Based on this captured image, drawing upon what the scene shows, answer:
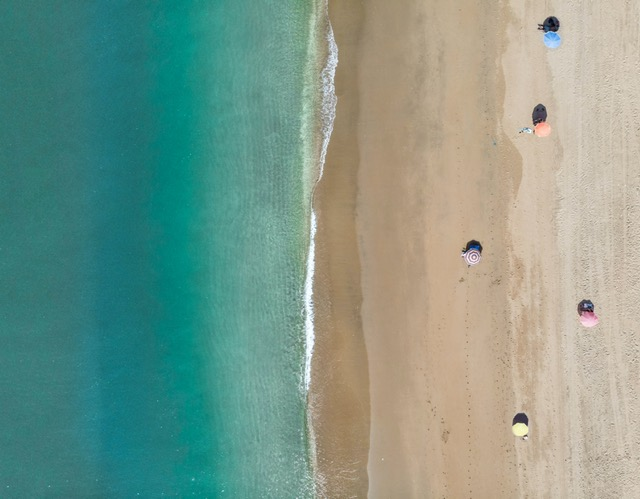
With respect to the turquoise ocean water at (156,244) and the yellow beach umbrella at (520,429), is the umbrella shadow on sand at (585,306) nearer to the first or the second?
the yellow beach umbrella at (520,429)

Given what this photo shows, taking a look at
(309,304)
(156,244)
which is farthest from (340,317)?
(156,244)


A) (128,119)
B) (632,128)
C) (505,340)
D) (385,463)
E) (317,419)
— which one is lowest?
(385,463)

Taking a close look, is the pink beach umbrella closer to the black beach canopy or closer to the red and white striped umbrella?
the red and white striped umbrella

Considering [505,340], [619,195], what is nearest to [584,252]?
[619,195]

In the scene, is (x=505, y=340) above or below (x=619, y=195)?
below

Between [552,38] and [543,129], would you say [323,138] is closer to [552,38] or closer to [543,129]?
[543,129]

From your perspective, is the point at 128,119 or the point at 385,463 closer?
the point at 385,463

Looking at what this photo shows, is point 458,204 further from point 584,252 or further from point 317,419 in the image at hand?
point 317,419
